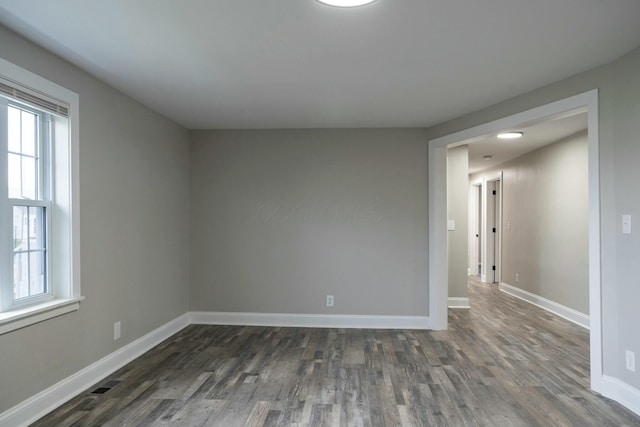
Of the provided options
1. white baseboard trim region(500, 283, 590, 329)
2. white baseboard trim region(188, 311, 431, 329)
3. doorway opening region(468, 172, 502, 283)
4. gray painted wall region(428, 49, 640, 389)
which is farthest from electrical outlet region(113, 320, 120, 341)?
doorway opening region(468, 172, 502, 283)

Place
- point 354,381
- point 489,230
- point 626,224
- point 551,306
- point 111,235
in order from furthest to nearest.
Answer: point 489,230 → point 551,306 → point 111,235 → point 354,381 → point 626,224

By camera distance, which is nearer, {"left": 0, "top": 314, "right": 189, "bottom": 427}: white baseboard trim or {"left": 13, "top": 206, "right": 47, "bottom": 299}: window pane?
{"left": 0, "top": 314, "right": 189, "bottom": 427}: white baseboard trim

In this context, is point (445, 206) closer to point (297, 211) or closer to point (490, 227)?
point (297, 211)

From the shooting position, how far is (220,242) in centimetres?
A: 464

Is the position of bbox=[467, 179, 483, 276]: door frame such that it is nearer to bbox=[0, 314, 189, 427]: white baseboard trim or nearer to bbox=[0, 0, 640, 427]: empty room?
bbox=[0, 0, 640, 427]: empty room

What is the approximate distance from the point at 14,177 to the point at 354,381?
2.72 meters

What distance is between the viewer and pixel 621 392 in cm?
259

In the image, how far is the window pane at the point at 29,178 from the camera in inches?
95.0

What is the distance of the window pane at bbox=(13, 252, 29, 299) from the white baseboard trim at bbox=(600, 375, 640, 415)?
157 inches

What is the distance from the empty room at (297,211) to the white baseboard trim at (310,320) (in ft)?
0.09

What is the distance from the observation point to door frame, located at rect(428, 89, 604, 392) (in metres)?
2.73

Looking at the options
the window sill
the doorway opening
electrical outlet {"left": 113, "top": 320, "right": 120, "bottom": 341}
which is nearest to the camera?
the window sill

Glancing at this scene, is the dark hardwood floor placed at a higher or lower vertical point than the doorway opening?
lower

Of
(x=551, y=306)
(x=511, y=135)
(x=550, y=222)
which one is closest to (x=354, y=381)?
(x=511, y=135)
